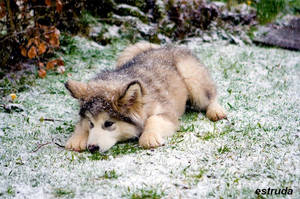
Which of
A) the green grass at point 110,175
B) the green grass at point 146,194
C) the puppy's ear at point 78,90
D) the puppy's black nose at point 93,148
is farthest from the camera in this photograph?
the puppy's ear at point 78,90

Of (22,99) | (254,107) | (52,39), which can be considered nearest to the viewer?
(254,107)

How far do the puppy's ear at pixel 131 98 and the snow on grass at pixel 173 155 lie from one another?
0.42 metres

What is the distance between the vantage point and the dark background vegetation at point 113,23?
6.02 m

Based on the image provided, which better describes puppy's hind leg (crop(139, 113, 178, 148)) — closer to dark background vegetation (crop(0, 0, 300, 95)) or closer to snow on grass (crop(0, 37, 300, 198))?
snow on grass (crop(0, 37, 300, 198))

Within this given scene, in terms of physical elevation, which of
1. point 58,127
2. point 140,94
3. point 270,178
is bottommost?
point 58,127

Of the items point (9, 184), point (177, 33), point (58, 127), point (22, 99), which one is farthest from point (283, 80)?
point (9, 184)

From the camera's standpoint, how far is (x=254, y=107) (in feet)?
15.8

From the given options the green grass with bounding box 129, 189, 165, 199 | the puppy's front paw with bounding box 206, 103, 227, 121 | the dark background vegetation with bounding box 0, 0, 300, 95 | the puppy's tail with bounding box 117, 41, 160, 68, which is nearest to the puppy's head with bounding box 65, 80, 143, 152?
the green grass with bounding box 129, 189, 165, 199

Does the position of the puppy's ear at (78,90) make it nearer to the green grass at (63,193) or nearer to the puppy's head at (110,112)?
the puppy's head at (110,112)

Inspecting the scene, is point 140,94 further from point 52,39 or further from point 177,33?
point 177,33

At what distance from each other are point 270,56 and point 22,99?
521 cm

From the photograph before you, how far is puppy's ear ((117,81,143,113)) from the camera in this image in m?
3.58

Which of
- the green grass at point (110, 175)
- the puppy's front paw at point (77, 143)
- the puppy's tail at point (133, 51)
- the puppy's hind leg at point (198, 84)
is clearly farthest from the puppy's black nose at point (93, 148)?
the puppy's tail at point (133, 51)

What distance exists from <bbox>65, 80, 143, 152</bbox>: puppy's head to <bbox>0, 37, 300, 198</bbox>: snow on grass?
0.14 meters
